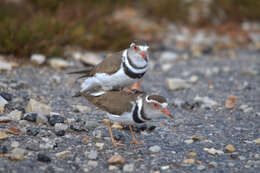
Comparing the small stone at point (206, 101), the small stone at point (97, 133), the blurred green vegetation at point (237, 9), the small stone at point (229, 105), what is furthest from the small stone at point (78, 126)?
the blurred green vegetation at point (237, 9)

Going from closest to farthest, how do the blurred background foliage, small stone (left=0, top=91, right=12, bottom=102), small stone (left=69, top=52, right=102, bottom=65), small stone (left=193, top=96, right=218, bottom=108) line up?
small stone (left=0, top=91, right=12, bottom=102) → small stone (left=193, top=96, right=218, bottom=108) → the blurred background foliage → small stone (left=69, top=52, right=102, bottom=65)

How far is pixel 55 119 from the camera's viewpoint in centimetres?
432

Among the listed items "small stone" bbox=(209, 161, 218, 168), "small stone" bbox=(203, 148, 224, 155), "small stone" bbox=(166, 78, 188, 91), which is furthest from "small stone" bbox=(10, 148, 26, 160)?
"small stone" bbox=(166, 78, 188, 91)

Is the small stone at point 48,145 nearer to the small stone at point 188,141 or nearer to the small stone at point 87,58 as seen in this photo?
the small stone at point 188,141

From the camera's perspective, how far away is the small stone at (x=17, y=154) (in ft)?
10.8

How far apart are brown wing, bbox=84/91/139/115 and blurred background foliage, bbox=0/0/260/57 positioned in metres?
3.19

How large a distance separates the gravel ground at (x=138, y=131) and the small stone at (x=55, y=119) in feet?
0.04

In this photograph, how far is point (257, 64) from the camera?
8.14 meters

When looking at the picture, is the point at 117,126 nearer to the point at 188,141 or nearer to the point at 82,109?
the point at 82,109

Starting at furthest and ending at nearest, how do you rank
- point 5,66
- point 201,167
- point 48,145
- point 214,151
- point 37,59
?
1. point 37,59
2. point 5,66
3. point 214,151
4. point 48,145
5. point 201,167

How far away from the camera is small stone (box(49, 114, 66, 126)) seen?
14.0ft

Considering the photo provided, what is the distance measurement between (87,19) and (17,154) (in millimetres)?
5971

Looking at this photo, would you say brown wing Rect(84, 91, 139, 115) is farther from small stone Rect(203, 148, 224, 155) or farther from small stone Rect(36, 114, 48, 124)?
small stone Rect(203, 148, 224, 155)

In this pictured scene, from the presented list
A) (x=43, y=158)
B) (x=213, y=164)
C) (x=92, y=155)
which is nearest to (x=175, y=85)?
(x=213, y=164)
